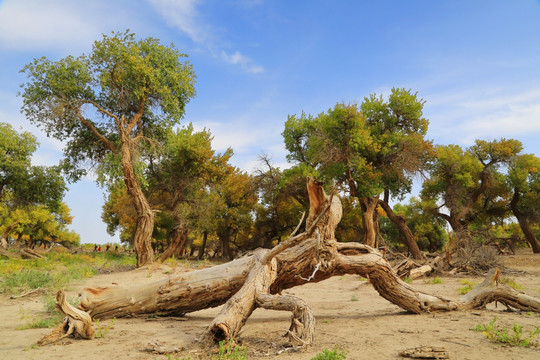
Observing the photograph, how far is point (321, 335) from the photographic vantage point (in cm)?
542

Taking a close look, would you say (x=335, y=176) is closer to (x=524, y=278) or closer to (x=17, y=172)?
(x=524, y=278)

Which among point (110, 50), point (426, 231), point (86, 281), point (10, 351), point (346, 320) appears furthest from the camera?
point (426, 231)

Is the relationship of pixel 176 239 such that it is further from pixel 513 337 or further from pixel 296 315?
pixel 513 337

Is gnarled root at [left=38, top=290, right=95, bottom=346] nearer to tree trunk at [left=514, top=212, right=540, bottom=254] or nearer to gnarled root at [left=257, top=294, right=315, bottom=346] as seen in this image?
gnarled root at [left=257, top=294, right=315, bottom=346]

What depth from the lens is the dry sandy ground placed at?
14.5 feet

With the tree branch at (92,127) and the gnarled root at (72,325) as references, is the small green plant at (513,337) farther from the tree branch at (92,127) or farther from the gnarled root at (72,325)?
the tree branch at (92,127)

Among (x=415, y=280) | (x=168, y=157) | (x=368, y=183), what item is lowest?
(x=415, y=280)

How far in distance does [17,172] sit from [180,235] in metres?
11.7

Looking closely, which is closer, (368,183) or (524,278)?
(524,278)

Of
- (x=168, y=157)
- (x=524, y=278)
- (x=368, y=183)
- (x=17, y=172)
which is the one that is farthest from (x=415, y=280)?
(x=17, y=172)

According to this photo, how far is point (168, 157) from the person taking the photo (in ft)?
69.6

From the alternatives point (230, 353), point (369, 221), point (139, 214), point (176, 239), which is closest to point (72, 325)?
point (230, 353)

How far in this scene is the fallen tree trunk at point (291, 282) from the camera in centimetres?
657

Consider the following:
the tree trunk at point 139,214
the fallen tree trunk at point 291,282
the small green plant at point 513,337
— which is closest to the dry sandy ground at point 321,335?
the small green plant at point 513,337
